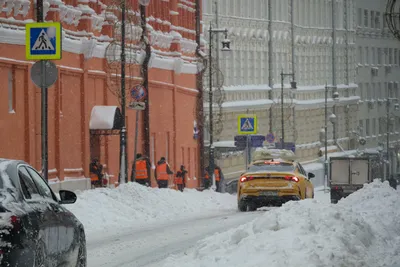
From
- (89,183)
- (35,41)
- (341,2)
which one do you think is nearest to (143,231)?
(35,41)

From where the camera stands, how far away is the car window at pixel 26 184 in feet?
38.5

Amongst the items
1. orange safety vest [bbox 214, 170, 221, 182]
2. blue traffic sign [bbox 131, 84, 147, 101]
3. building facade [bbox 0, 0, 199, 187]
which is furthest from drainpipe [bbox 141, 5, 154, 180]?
orange safety vest [bbox 214, 170, 221, 182]

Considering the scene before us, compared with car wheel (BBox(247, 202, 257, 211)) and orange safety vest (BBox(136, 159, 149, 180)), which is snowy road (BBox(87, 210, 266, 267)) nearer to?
car wheel (BBox(247, 202, 257, 211))

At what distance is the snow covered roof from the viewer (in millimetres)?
42844

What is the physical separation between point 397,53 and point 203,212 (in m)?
96.4

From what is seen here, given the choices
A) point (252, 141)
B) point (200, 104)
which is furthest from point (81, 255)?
point (200, 104)

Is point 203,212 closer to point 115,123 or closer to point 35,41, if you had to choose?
point 115,123

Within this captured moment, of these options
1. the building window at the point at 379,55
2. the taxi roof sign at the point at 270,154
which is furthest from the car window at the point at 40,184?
the building window at the point at 379,55

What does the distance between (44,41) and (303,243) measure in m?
10.2

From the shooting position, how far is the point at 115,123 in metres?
43.8

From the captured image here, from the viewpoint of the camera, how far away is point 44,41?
23859 mm

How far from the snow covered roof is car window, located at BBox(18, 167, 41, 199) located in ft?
99.2

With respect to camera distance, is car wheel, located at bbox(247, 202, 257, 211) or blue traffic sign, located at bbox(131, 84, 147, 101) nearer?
car wheel, located at bbox(247, 202, 257, 211)

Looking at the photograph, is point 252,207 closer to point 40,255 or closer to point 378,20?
point 40,255
